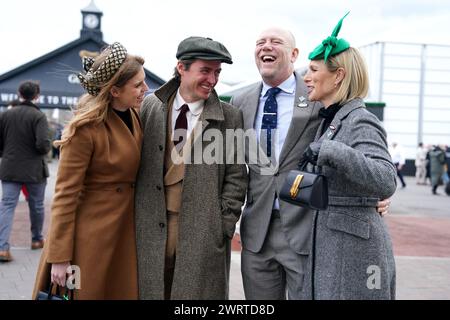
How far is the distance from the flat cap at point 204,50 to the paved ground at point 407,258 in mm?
2694

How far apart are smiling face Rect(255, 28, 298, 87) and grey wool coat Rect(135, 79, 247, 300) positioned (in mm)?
384

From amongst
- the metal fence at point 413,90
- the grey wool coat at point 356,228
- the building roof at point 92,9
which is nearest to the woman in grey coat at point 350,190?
the grey wool coat at point 356,228

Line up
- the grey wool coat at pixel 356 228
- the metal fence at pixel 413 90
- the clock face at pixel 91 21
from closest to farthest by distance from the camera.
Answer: the grey wool coat at pixel 356 228 → the clock face at pixel 91 21 → the metal fence at pixel 413 90

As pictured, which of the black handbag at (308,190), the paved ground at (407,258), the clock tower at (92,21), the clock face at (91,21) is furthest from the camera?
the clock face at (91,21)

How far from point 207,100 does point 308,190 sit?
40.6 inches

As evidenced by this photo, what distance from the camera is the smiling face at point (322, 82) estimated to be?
268 centimetres

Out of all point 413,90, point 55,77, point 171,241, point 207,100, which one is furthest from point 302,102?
point 413,90

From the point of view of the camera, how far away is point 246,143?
314cm

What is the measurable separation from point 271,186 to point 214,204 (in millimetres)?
351

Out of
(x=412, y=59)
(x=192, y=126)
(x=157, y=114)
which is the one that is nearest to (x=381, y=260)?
(x=192, y=126)

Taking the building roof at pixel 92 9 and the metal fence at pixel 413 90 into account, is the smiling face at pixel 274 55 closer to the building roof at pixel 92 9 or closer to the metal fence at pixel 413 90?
the building roof at pixel 92 9

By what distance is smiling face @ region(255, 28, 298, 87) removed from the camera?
3.12 m

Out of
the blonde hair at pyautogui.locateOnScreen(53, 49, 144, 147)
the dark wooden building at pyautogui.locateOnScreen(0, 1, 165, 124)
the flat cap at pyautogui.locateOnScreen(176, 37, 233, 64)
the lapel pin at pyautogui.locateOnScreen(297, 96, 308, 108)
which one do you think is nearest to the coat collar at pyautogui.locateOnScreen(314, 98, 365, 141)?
the lapel pin at pyautogui.locateOnScreen(297, 96, 308, 108)

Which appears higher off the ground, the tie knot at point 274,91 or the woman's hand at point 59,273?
the tie knot at point 274,91
